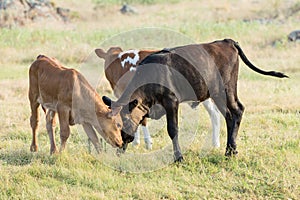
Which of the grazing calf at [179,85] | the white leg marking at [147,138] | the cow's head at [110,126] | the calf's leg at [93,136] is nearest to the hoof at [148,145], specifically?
the white leg marking at [147,138]

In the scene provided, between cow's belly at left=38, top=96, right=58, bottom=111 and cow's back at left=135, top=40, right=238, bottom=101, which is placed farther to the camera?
cow's belly at left=38, top=96, right=58, bottom=111

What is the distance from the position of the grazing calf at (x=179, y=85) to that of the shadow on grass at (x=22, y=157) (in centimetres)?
112

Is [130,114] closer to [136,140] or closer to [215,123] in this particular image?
[136,140]

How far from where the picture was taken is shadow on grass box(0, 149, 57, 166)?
8.30m

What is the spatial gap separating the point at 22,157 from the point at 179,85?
99.6 inches

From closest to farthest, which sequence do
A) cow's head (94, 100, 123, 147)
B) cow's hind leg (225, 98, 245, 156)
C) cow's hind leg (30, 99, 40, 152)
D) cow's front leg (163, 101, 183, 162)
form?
1. cow's head (94, 100, 123, 147)
2. cow's front leg (163, 101, 183, 162)
3. cow's hind leg (225, 98, 245, 156)
4. cow's hind leg (30, 99, 40, 152)

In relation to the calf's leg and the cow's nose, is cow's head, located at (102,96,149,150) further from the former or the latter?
the calf's leg

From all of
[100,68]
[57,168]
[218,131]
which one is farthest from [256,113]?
[100,68]

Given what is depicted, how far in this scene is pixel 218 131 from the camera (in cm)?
955

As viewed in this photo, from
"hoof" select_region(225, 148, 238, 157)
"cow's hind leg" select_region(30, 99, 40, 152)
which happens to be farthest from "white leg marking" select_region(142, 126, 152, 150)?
"cow's hind leg" select_region(30, 99, 40, 152)

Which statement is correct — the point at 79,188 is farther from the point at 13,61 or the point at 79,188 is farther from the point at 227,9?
the point at 227,9

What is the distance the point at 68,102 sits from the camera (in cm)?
834

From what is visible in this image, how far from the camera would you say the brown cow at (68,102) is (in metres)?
8.00

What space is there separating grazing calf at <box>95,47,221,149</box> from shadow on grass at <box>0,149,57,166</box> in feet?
5.59
